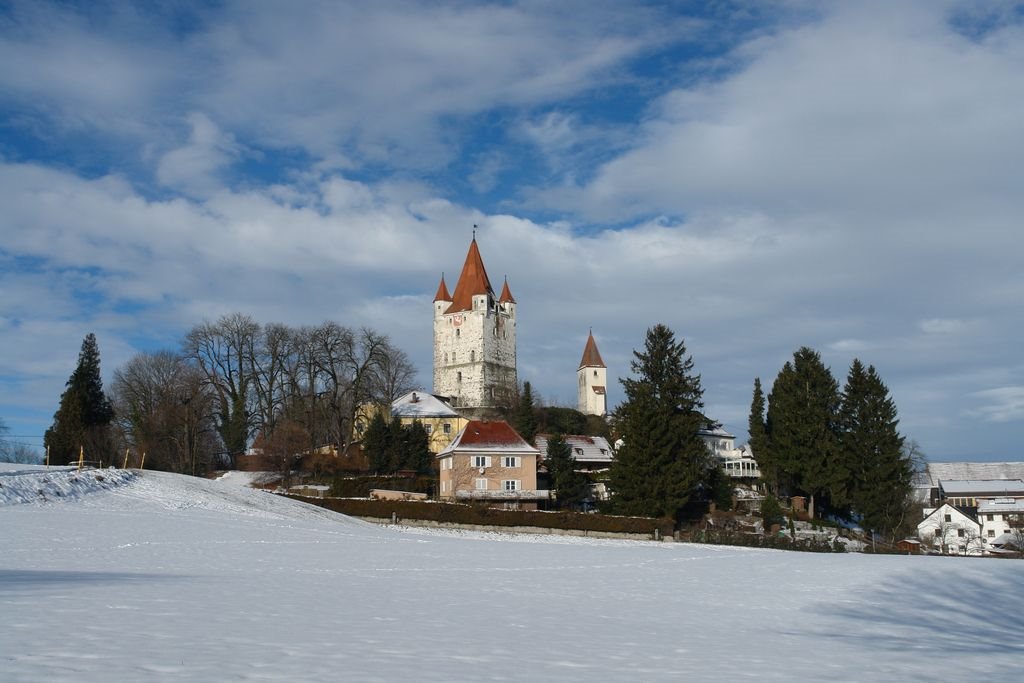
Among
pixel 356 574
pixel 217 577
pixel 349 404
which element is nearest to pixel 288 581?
pixel 217 577

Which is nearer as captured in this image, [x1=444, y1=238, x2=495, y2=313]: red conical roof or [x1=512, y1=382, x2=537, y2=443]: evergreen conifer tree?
[x1=512, y1=382, x2=537, y2=443]: evergreen conifer tree

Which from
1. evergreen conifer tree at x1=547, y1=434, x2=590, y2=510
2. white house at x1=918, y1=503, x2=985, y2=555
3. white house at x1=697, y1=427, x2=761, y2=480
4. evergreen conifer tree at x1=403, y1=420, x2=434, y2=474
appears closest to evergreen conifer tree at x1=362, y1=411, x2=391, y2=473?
evergreen conifer tree at x1=403, y1=420, x2=434, y2=474

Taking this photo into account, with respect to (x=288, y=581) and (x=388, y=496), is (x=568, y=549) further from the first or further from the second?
(x=388, y=496)

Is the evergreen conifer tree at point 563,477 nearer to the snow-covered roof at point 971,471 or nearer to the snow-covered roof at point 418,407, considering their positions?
the snow-covered roof at point 418,407

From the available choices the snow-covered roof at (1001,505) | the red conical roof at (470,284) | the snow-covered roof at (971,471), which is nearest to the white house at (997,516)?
the snow-covered roof at (1001,505)

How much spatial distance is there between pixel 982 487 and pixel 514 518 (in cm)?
7309

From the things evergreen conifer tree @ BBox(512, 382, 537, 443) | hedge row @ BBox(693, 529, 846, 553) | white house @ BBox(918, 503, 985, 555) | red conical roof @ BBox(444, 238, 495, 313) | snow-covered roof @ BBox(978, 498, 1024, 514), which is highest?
red conical roof @ BBox(444, 238, 495, 313)

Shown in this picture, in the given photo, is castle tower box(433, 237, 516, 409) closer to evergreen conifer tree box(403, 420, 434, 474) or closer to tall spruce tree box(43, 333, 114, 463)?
evergreen conifer tree box(403, 420, 434, 474)

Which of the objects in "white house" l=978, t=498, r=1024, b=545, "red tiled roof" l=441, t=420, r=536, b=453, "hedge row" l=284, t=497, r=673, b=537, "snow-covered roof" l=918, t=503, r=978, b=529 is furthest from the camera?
"white house" l=978, t=498, r=1024, b=545

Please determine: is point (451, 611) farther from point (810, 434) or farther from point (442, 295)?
point (442, 295)

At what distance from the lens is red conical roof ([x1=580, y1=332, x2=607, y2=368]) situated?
449 feet

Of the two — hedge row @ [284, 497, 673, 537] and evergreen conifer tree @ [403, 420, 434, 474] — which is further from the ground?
evergreen conifer tree @ [403, 420, 434, 474]

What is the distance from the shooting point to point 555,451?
6050 centimetres

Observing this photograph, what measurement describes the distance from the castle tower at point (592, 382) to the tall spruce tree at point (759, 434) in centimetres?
6235
